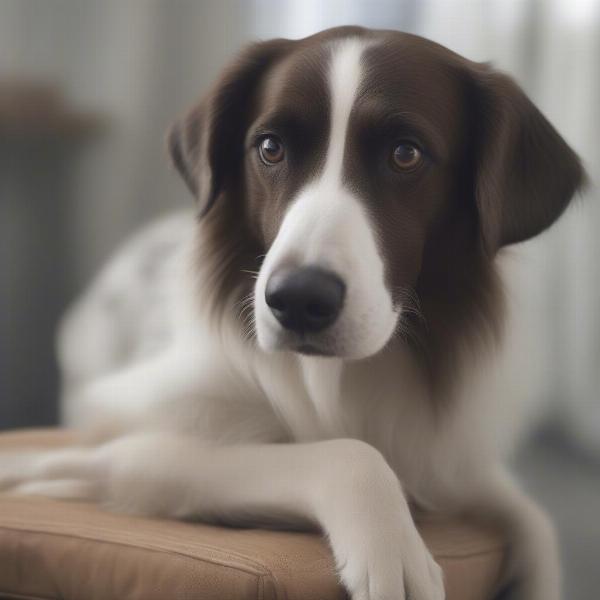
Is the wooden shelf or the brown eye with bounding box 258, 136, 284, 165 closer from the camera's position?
the brown eye with bounding box 258, 136, 284, 165

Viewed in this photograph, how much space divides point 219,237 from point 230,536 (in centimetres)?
55

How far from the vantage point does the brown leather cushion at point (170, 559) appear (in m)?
1.10

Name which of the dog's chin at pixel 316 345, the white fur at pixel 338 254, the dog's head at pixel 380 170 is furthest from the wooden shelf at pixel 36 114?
the dog's chin at pixel 316 345

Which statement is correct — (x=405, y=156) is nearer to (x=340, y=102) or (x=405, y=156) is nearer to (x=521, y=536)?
(x=340, y=102)

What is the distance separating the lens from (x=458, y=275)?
4.70 ft

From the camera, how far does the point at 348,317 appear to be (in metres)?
1.16

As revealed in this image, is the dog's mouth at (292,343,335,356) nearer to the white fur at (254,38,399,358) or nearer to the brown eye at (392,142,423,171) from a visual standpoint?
the white fur at (254,38,399,358)

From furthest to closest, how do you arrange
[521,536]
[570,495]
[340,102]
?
[570,495] < [521,536] < [340,102]

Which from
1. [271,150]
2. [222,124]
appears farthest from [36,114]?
[271,150]

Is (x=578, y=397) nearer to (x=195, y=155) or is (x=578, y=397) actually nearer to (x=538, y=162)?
(x=538, y=162)

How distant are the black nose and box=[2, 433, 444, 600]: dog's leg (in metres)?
0.21

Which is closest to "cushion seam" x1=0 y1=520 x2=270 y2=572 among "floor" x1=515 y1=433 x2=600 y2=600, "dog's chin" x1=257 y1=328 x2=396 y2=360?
"dog's chin" x1=257 y1=328 x2=396 y2=360

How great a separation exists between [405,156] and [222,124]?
0.36 m

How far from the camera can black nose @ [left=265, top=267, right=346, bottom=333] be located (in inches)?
43.9
